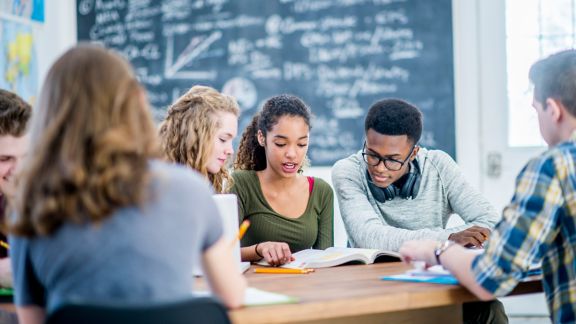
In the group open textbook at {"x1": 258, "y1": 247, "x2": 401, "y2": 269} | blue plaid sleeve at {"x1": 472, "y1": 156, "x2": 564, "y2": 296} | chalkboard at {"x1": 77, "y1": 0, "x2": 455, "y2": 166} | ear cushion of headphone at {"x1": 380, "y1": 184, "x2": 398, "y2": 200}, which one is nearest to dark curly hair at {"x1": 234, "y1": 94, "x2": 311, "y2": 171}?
ear cushion of headphone at {"x1": 380, "y1": 184, "x2": 398, "y2": 200}

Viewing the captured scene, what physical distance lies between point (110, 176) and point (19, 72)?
2562 mm

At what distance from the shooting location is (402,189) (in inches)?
102

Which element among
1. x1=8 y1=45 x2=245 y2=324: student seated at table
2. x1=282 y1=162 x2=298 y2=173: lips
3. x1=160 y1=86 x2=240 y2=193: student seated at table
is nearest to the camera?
x1=8 y1=45 x2=245 y2=324: student seated at table

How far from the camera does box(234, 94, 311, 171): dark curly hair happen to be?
8.36ft

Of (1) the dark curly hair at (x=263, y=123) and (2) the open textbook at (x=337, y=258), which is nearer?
(2) the open textbook at (x=337, y=258)

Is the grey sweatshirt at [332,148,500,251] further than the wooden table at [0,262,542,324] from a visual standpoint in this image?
Yes

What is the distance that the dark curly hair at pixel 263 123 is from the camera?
8.36 feet

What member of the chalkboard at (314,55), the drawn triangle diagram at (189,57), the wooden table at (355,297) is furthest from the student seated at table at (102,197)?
the drawn triangle diagram at (189,57)

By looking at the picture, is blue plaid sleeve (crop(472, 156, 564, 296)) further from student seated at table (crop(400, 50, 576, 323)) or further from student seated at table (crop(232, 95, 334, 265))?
student seated at table (crop(232, 95, 334, 265))

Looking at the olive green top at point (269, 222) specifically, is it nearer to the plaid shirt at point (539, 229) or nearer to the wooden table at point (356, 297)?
the wooden table at point (356, 297)

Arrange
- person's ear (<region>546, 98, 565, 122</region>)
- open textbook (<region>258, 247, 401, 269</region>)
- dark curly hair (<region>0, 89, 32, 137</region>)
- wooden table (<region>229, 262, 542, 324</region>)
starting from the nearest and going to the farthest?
wooden table (<region>229, 262, 542, 324</region>) < person's ear (<region>546, 98, 565, 122</region>) < dark curly hair (<region>0, 89, 32, 137</region>) < open textbook (<region>258, 247, 401, 269</region>)

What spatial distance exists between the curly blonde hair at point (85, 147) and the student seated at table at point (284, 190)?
1.32 m

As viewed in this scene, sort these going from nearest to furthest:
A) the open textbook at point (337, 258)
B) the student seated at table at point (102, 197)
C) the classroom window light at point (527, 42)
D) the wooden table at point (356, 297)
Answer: the student seated at table at point (102, 197), the wooden table at point (356, 297), the open textbook at point (337, 258), the classroom window light at point (527, 42)

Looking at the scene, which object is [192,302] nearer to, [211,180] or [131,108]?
[131,108]
